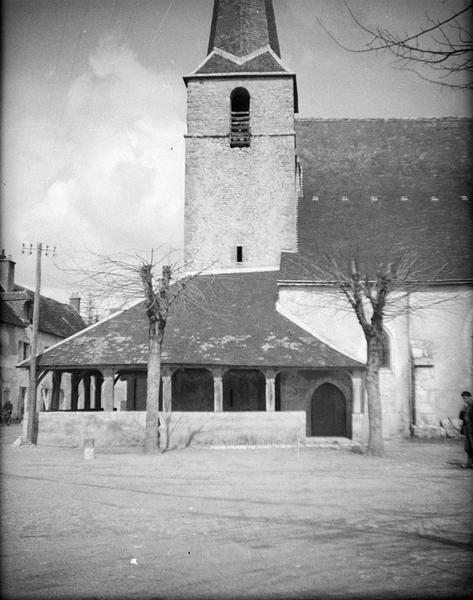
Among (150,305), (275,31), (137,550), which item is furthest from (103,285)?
(275,31)

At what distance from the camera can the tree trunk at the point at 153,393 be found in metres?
16.0

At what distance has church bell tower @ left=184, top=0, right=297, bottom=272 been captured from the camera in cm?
2478

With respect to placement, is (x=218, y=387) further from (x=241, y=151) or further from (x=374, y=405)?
(x=241, y=151)

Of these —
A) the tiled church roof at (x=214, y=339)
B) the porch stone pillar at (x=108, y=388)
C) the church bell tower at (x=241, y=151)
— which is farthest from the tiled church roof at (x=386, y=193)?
the porch stone pillar at (x=108, y=388)

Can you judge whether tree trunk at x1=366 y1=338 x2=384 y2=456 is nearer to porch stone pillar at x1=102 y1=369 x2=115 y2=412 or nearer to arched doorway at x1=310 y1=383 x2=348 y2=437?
arched doorway at x1=310 y1=383 x2=348 y2=437

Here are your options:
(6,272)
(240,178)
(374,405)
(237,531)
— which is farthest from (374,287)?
(6,272)

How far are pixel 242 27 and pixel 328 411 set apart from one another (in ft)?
55.9

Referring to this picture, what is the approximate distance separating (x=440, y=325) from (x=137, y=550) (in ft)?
58.5

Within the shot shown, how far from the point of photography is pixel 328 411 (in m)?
22.0

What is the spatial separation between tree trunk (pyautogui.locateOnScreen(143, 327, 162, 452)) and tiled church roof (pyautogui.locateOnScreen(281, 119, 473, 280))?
292 inches

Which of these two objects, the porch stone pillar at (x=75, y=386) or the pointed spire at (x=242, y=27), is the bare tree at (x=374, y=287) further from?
the pointed spire at (x=242, y=27)

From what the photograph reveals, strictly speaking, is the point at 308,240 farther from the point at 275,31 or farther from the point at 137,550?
the point at 137,550

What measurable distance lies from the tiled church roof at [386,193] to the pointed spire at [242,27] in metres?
4.43

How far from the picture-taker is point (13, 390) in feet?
122
